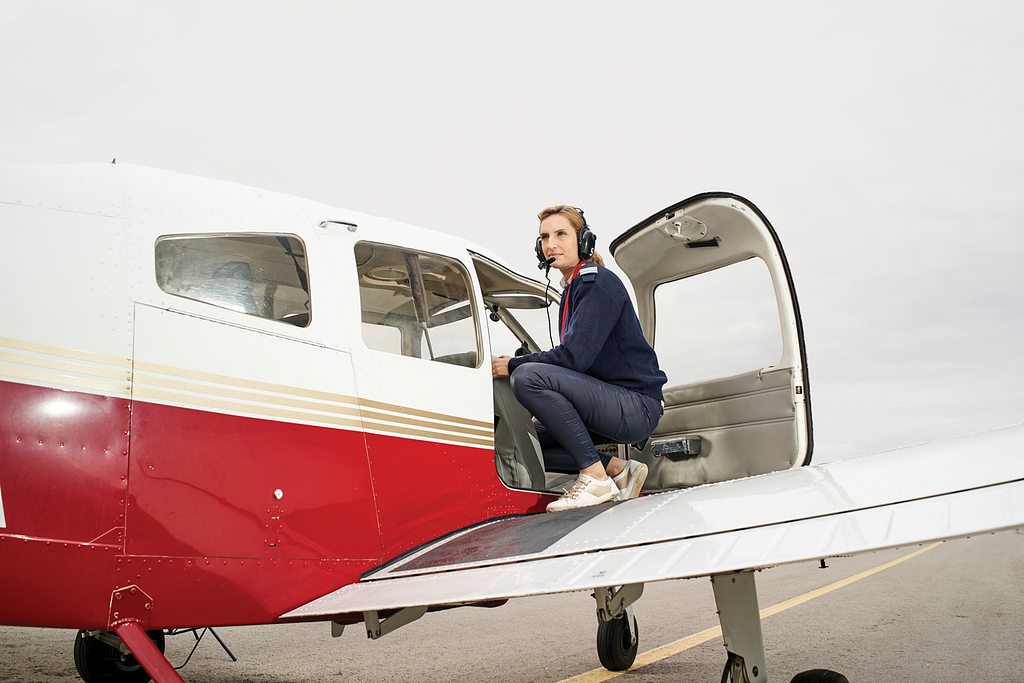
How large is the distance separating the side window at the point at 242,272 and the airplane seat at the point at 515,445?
4.93 ft

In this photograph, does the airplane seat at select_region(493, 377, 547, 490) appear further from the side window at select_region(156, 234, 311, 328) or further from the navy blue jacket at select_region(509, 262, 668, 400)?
the side window at select_region(156, 234, 311, 328)

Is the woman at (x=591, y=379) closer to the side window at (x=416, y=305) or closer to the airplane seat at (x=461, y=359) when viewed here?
the airplane seat at (x=461, y=359)

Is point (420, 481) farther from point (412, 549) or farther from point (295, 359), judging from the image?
point (295, 359)

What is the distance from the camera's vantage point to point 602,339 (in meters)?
3.31

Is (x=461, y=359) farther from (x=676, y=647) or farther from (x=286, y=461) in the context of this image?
(x=676, y=647)

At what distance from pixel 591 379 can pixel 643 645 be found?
11.1ft

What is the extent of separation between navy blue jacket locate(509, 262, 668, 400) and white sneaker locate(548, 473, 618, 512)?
1.70 ft

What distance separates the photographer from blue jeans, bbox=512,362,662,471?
3.21 meters

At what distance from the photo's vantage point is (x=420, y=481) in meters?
2.93

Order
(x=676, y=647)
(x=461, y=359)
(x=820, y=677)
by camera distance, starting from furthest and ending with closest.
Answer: (x=676, y=647) → (x=461, y=359) → (x=820, y=677)

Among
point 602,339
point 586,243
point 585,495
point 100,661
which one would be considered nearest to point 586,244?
point 586,243

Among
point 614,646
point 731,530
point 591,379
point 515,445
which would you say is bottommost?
point 614,646

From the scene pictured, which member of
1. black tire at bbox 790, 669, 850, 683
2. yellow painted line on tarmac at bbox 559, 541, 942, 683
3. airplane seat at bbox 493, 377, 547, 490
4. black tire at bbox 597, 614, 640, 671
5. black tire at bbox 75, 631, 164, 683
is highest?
airplane seat at bbox 493, 377, 547, 490

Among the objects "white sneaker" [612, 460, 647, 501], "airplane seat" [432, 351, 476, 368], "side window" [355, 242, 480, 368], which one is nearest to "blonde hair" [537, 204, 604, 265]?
"side window" [355, 242, 480, 368]
